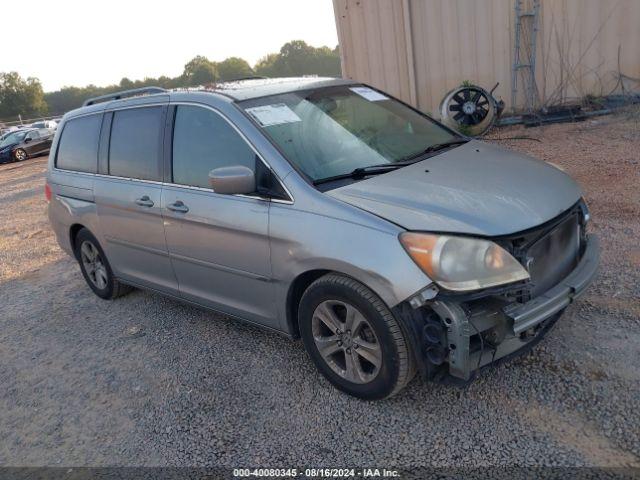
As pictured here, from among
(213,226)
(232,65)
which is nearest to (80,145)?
(213,226)

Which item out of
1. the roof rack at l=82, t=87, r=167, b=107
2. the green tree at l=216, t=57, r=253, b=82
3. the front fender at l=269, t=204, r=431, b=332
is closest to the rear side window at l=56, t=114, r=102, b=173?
the roof rack at l=82, t=87, r=167, b=107

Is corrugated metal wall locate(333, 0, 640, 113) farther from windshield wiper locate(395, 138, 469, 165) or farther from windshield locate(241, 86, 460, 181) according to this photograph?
windshield wiper locate(395, 138, 469, 165)

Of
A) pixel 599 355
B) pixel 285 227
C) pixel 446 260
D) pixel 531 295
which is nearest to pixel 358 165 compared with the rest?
pixel 285 227

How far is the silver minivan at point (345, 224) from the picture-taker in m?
2.72

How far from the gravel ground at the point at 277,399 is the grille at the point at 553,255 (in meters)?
0.53

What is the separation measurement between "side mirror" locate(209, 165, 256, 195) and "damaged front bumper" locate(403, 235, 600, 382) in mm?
1216

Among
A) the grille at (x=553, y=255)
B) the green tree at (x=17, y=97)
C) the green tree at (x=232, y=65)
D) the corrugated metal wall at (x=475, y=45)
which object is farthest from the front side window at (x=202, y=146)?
the green tree at (x=17, y=97)

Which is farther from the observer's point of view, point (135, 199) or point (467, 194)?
point (135, 199)

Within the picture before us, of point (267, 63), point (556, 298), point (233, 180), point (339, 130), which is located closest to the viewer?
point (556, 298)

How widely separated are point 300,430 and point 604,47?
907 cm

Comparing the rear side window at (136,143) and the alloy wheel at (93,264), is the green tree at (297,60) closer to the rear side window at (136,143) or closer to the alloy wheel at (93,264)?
the alloy wheel at (93,264)

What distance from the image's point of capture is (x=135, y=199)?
4219 mm

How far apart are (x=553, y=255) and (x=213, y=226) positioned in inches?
81.4

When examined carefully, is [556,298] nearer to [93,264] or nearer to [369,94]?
[369,94]
